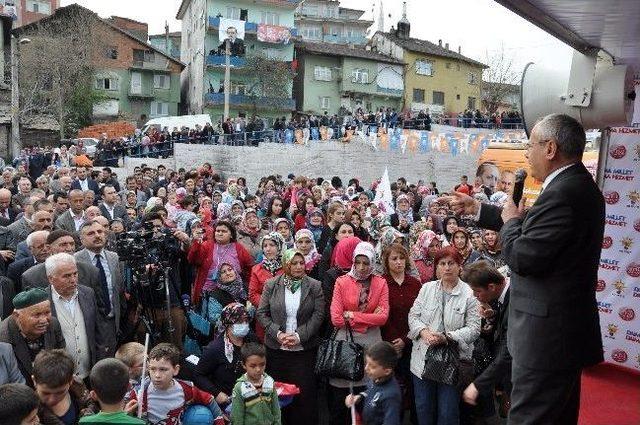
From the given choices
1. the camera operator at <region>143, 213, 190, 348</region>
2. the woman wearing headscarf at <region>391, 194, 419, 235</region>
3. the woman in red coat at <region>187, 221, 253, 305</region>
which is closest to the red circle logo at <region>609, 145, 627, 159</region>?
the woman in red coat at <region>187, 221, 253, 305</region>

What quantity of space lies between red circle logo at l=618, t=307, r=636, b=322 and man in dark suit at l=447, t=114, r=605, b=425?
3.08m

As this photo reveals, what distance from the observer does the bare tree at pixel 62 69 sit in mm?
38000

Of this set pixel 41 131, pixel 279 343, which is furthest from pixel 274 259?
pixel 41 131

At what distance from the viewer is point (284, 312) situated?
18.7ft

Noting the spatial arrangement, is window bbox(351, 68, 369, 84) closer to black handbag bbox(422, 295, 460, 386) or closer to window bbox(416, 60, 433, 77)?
window bbox(416, 60, 433, 77)

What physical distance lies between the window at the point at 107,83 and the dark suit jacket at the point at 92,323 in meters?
45.1

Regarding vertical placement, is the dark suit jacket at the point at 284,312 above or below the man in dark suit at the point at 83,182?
below

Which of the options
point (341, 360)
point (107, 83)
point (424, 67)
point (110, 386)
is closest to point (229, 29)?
point (107, 83)

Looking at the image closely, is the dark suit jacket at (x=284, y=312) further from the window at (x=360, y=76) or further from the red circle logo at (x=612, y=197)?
the window at (x=360, y=76)

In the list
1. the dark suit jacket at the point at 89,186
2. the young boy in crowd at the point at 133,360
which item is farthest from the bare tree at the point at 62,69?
the young boy in crowd at the point at 133,360

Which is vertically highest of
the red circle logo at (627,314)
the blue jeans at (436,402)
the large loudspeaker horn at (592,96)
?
the large loudspeaker horn at (592,96)

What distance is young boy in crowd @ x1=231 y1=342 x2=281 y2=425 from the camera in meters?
4.64

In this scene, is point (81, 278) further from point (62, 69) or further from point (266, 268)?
point (62, 69)

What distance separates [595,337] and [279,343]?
3299 millimetres
